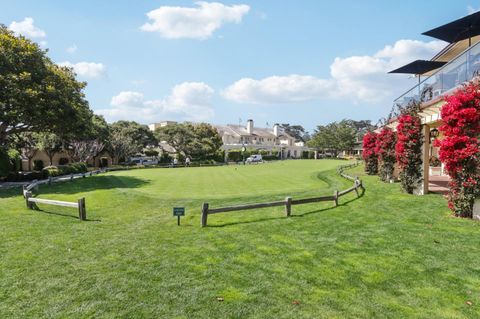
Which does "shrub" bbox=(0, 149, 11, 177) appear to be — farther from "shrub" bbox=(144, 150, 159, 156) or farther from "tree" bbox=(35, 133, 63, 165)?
"shrub" bbox=(144, 150, 159, 156)

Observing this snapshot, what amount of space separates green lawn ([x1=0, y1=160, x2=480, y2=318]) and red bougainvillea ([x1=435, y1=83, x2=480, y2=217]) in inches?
33.6

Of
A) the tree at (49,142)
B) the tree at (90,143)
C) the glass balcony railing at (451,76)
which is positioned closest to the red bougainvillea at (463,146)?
the glass balcony railing at (451,76)

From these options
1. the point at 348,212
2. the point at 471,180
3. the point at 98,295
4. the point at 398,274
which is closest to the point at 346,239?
the point at 398,274

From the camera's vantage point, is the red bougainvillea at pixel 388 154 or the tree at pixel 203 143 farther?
the tree at pixel 203 143

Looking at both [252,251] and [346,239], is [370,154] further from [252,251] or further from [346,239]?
[252,251]

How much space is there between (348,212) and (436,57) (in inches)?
579

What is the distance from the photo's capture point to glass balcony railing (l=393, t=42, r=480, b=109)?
31.0 feet

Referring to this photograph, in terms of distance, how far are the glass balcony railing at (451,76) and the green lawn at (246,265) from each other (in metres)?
4.39

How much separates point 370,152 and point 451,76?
14.9m

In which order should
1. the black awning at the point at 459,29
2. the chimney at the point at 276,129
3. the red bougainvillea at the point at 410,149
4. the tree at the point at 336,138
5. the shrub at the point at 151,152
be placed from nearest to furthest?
1. the black awning at the point at 459,29
2. the red bougainvillea at the point at 410,149
3. the shrub at the point at 151,152
4. the tree at the point at 336,138
5. the chimney at the point at 276,129

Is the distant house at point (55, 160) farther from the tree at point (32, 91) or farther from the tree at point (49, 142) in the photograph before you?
the tree at point (32, 91)

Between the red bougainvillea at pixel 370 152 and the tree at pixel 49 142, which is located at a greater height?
the tree at pixel 49 142

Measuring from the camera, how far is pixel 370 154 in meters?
25.5

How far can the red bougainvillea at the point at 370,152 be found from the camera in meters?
25.1
